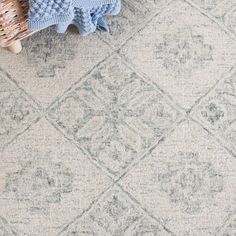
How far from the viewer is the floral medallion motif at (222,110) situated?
3.74ft

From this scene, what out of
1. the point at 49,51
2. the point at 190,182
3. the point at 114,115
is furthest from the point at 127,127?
the point at 49,51

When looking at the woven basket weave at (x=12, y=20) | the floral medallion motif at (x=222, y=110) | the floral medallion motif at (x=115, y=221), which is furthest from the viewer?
the floral medallion motif at (x=222, y=110)

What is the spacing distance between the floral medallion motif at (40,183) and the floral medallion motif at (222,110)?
43cm

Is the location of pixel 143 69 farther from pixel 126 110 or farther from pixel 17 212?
pixel 17 212

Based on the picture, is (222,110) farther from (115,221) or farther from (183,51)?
(115,221)

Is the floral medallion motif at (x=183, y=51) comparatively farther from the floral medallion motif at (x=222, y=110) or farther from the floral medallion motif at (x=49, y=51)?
the floral medallion motif at (x=49, y=51)

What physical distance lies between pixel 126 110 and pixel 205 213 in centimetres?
36

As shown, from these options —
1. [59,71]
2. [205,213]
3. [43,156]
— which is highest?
[59,71]

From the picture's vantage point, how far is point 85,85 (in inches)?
46.1

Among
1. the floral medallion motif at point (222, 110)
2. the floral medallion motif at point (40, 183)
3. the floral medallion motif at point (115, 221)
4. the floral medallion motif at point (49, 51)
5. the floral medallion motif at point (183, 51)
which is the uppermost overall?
the floral medallion motif at point (49, 51)

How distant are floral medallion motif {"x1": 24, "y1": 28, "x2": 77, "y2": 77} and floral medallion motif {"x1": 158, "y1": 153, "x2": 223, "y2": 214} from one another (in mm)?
448

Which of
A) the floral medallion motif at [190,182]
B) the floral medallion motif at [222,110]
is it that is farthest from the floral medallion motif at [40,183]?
the floral medallion motif at [222,110]

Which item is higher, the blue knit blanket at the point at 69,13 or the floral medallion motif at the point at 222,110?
the blue knit blanket at the point at 69,13

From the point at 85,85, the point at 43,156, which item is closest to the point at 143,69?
the point at 85,85
